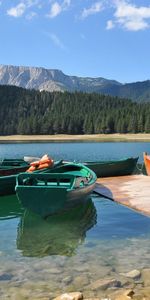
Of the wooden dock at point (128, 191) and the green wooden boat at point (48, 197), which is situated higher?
the green wooden boat at point (48, 197)

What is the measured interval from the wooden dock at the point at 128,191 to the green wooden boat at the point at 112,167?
870mm

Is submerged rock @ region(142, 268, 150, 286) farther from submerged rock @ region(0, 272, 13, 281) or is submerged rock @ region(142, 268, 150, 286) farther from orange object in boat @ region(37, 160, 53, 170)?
orange object in boat @ region(37, 160, 53, 170)

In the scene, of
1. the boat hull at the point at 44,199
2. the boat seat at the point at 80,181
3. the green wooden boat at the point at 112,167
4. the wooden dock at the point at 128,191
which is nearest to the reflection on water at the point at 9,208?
the boat seat at the point at 80,181

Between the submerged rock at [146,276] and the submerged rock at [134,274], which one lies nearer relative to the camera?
the submerged rock at [146,276]

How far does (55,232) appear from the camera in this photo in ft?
50.5

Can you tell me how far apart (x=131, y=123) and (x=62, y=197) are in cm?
16550

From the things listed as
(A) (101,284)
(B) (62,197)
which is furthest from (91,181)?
(A) (101,284)

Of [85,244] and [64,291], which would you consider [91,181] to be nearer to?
[85,244]

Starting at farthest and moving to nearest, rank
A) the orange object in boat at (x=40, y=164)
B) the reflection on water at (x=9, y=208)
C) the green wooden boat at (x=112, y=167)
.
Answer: the green wooden boat at (x=112, y=167), the orange object in boat at (x=40, y=164), the reflection on water at (x=9, y=208)

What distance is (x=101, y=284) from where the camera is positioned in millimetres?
9875

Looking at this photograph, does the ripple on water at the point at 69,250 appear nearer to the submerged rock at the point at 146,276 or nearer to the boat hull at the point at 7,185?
the submerged rock at the point at 146,276

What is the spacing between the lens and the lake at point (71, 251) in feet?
32.9

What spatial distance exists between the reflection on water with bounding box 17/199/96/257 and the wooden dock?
1.70 m

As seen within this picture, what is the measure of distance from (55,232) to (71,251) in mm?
2496
